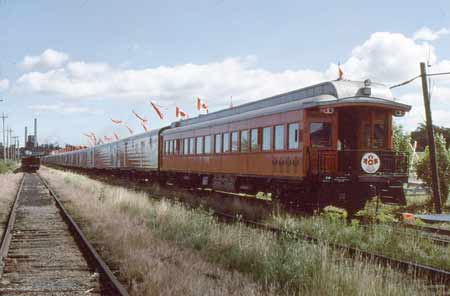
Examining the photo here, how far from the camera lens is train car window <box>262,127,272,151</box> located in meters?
16.0

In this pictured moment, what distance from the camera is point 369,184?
14.3 meters

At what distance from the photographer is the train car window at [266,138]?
16031mm

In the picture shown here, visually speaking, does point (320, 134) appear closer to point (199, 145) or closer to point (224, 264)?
point (224, 264)

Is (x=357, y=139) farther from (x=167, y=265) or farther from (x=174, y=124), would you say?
(x=174, y=124)

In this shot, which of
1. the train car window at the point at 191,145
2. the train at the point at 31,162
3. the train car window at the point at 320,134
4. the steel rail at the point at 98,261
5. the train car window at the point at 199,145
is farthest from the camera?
the train at the point at 31,162

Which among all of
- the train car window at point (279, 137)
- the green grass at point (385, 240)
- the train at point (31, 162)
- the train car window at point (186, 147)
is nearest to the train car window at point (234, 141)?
the train car window at point (279, 137)

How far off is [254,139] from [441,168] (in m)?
9.53

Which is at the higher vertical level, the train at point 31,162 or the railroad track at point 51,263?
the train at point 31,162

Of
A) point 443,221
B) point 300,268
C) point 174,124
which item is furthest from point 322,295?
point 174,124

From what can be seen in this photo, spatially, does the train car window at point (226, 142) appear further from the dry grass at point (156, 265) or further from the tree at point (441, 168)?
the tree at point (441, 168)

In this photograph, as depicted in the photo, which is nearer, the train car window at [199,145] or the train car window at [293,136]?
the train car window at [293,136]

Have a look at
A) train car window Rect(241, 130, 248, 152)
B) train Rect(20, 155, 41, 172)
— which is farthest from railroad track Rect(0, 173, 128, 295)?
train Rect(20, 155, 41, 172)

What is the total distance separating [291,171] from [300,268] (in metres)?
7.69

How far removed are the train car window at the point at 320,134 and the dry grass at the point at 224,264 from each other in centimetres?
380
